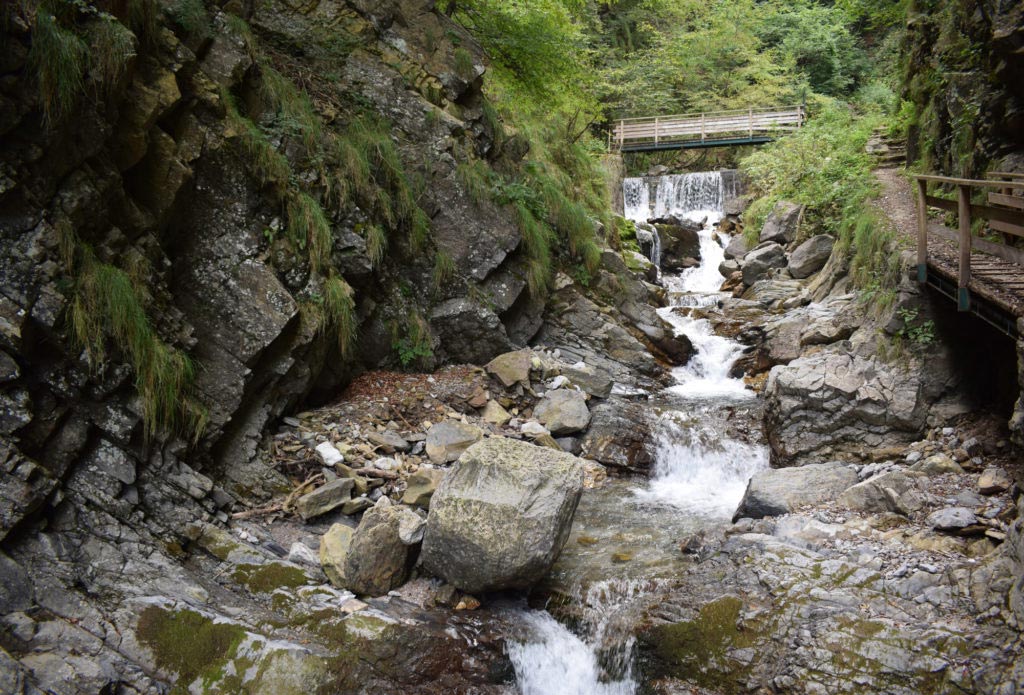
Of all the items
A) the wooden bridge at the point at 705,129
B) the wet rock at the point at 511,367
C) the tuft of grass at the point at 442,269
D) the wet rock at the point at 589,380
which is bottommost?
the wet rock at the point at 589,380

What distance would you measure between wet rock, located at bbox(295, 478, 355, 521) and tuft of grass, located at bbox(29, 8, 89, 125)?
3871 millimetres

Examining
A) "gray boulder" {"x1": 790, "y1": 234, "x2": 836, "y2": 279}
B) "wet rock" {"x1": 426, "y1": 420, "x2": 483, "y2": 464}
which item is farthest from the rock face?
"gray boulder" {"x1": 790, "y1": 234, "x2": 836, "y2": 279}

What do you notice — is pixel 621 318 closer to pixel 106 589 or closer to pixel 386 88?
pixel 386 88

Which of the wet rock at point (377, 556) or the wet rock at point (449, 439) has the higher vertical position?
the wet rock at point (449, 439)

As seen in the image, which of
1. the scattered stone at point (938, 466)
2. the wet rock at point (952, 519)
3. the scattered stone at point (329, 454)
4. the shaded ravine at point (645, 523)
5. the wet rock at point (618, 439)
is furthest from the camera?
the wet rock at point (618, 439)

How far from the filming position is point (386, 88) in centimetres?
1052

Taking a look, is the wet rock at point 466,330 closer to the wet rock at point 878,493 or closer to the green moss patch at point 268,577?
the green moss patch at point 268,577

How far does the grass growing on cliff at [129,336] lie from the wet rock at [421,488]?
208cm

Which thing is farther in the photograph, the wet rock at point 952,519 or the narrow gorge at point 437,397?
the wet rock at point 952,519

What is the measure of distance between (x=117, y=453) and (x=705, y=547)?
212 inches

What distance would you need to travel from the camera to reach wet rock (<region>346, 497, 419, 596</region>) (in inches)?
216

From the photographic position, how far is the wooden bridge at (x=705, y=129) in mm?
24480

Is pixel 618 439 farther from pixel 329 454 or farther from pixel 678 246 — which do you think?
pixel 678 246

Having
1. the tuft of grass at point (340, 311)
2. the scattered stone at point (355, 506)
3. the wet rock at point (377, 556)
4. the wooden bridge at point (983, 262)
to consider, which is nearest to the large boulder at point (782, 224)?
the wooden bridge at point (983, 262)
